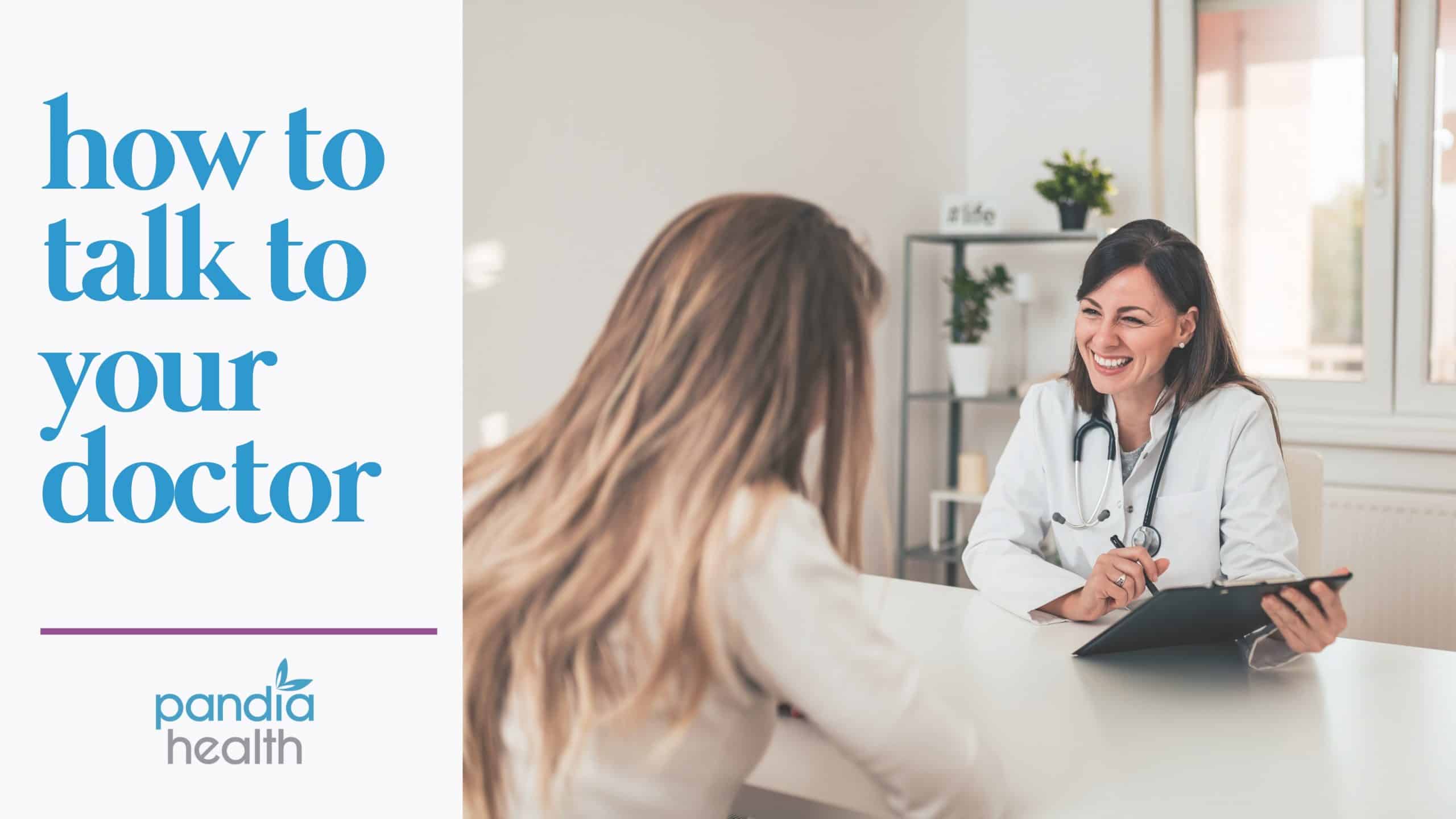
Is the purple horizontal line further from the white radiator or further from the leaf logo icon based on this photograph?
the white radiator

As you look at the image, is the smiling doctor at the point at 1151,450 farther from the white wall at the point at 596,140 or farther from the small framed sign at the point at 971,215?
the small framed sign at the point at 971,215

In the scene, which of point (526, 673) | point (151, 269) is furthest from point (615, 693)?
point (151, 269)

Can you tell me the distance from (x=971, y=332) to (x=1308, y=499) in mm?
1338

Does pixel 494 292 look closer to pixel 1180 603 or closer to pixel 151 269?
pixel 151 269

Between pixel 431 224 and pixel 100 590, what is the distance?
438mm

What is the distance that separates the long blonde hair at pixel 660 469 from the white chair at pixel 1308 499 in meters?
1.12

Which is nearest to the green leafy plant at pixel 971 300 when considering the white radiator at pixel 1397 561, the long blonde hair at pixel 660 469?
the white radiator at pixel 1397 561

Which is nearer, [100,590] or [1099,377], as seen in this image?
[100,590]

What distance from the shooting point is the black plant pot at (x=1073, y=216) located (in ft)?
9.66

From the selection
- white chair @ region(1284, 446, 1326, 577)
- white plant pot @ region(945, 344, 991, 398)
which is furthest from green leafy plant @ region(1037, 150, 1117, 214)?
white chair @ region(1284, 446, 1326, 577)

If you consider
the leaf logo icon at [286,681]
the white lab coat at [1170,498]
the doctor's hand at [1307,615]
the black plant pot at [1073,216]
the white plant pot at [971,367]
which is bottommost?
the leaf logo icon at [286,681]

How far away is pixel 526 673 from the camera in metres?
0.81

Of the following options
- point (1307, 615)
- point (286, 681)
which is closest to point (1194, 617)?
point (1307, 615)

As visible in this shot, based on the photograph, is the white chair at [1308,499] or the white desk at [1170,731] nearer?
the white desk at [1170,731]
